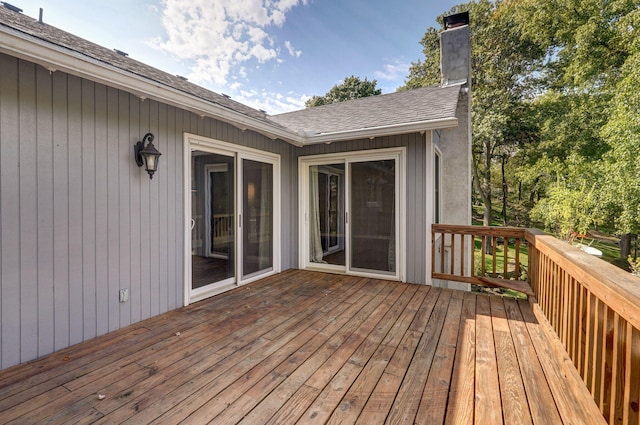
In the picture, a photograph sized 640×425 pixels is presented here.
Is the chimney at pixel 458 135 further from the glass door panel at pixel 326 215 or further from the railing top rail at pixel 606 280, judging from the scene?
the railing top rail at pixel 606 280

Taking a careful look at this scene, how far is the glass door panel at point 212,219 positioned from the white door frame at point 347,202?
153 centimetres

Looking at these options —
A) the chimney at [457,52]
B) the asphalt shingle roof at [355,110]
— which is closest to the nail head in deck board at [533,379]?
the asphalt shingle roof at [355,110]

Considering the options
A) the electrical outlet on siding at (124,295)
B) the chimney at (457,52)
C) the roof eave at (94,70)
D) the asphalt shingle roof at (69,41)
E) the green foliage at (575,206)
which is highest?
the chimney at (457,52)

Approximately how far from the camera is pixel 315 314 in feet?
10.4

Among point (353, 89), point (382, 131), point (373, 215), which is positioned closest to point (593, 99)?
point (382, 131)

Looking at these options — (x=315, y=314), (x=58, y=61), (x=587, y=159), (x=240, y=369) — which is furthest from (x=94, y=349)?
(x=587, y=159)

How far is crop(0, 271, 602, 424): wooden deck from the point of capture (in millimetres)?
1659

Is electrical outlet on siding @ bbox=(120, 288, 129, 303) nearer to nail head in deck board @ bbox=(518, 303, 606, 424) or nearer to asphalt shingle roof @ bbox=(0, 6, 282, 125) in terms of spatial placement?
asphalt shingle roof @ bbox=(0, 6, 282, 125)

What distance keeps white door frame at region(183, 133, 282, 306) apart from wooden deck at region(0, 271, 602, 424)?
0.47 meters

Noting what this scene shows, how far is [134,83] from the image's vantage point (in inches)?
98.1

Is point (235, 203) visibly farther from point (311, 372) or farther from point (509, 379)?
point (509, 379)

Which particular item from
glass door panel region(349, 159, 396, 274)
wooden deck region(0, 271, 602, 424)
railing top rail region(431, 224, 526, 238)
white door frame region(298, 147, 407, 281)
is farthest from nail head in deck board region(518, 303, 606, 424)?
glass door panel region(349, 159, 396, 274)

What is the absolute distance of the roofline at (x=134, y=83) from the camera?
1.88 metres

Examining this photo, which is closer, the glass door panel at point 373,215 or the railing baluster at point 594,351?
the railing baluster at point 594,351
